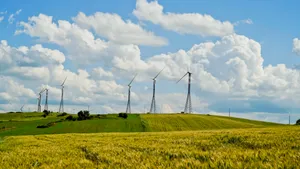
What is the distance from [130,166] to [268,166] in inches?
166

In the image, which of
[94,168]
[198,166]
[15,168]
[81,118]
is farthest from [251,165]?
[81,118]

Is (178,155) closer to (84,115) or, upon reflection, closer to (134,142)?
(134,142)

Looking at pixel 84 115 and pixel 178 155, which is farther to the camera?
pixel 84 115

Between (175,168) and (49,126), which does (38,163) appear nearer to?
(175,168)

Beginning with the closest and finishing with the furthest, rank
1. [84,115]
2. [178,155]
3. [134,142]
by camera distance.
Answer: [178,155]
[134,142]
[84,115]

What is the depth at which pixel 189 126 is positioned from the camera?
134250mm

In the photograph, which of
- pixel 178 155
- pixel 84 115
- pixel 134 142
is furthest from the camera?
pixel 84 115

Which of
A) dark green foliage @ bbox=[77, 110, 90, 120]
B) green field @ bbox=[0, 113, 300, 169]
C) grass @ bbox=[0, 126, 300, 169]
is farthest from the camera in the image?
dark green foliage @ bbox=[77, 110, 90, 120]

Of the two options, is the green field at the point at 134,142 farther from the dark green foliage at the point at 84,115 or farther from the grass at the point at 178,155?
the dark green foliage at the point at 84,115

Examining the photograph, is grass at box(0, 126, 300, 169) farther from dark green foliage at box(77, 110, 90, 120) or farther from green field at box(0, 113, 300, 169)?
dark green foliage at box(77, 110, 90, 120)

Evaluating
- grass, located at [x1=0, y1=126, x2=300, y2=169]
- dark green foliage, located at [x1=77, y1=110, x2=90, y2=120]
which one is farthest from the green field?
dark green foliage, located at [x1=77, y1=110, x2=90, y2=120]

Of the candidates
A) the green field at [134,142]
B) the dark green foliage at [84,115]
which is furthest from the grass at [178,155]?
the dark green foliage at [84,115]

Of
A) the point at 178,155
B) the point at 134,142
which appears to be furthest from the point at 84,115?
the point at 178,155

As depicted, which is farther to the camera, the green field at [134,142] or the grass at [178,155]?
the green field at [134,142]
